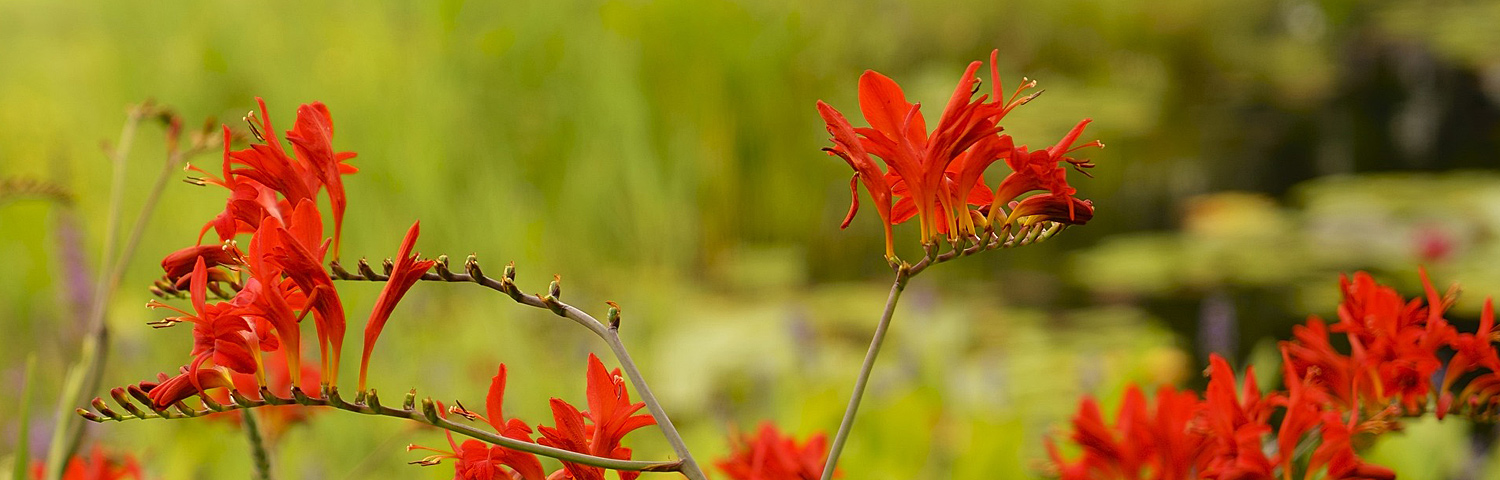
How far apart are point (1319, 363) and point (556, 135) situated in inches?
116

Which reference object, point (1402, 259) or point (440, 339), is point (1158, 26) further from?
point (440, 339)

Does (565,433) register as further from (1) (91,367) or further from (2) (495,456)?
(1) (91,367)

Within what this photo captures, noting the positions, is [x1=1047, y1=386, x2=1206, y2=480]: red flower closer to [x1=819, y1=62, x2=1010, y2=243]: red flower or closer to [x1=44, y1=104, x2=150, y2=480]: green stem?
[x1=819, y1=62, x2=1010, y2=243]: red flower

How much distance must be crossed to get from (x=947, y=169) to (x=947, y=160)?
0.15ft

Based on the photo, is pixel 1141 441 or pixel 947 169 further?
pixel 1141 441

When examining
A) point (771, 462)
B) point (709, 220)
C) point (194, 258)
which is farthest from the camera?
point (709, 220)

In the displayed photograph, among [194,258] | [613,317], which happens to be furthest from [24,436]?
[613,317]

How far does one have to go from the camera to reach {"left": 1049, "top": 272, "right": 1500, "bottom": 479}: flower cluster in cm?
76

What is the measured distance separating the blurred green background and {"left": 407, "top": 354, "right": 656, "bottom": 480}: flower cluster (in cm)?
96

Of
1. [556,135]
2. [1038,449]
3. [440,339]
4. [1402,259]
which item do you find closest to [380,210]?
[440,339]

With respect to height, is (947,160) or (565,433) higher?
(947,160)

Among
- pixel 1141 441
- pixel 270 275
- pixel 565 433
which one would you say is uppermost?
pixel 270 275

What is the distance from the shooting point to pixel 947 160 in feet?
2.15

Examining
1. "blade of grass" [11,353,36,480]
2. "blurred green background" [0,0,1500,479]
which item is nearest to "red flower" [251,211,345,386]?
"blade of grass" [11,353,36,480]
